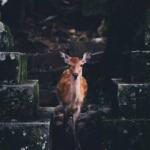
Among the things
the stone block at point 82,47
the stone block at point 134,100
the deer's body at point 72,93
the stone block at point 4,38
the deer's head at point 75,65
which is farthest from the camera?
the stone block at point 82,47

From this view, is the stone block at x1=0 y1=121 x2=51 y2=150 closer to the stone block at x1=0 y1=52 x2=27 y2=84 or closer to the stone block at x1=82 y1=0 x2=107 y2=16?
the stone block at x1=0 y1=52 x2=27 y2=84

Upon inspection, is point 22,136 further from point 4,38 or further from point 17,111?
point 4,38

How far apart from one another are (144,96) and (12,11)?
603cm

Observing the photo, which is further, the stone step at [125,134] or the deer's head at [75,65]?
the deer's head at [75,65]

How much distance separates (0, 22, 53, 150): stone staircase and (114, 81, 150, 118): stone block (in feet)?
3.14

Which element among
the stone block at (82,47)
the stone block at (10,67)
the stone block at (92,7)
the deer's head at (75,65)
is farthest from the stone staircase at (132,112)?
the stone block at (92,7)

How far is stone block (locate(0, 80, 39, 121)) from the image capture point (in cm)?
457

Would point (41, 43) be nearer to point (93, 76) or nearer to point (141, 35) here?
point (93, 76)

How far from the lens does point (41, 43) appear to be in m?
9.53

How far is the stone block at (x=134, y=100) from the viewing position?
15.4 feet

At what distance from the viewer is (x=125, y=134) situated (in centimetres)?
460

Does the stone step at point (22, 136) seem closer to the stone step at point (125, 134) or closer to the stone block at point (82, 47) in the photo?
the stone step at point (125, 134)

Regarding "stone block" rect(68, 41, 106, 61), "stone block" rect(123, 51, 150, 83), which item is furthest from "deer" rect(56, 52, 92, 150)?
"stone block" rect(68, 41, 106, 61)

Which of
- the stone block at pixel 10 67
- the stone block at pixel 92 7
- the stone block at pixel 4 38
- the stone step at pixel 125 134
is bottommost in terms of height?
the stone step at pixel 125 134
